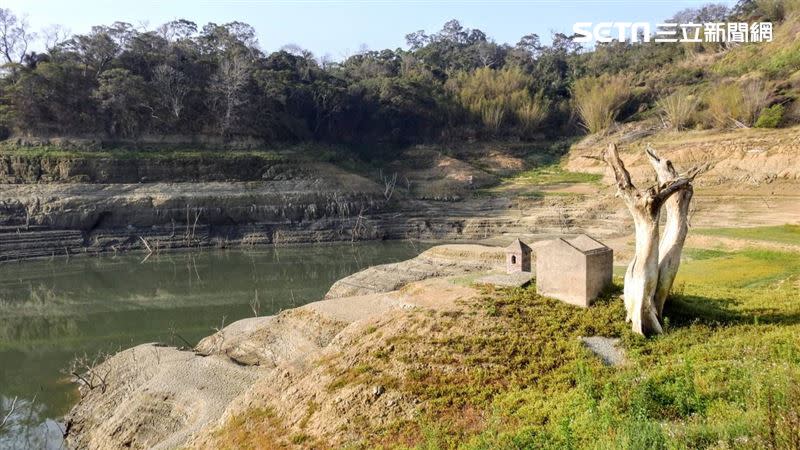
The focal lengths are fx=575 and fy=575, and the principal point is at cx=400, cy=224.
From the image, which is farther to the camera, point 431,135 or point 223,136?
point 431,135

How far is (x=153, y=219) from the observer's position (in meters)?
46.3

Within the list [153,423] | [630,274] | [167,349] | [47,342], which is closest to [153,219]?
[47,342]

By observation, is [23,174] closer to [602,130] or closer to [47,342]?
[47,342]

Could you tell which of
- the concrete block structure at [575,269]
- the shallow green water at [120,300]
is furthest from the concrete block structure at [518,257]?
the shallow green water at [120,300]

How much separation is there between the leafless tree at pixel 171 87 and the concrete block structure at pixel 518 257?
44675 mm

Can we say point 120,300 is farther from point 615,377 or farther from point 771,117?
point 771,117

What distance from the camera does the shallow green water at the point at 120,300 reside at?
19328mm

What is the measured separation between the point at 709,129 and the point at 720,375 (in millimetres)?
54263

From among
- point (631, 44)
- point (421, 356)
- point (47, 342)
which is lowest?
point (47, 342)

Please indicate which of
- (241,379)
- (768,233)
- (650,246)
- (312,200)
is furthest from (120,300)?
(768,233)

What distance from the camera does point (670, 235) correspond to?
13836mm

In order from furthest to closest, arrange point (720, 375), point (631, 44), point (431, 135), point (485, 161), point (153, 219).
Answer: point (631, 44) < point (431, 135) < point (485, 161) < point (153, 219) < point (720, 375)

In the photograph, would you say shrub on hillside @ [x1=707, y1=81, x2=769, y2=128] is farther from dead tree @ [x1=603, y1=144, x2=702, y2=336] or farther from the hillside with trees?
dead tree @ [x1=603, y1=144, x2=702, y2=336]

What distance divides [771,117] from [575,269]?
4654 centimetres
